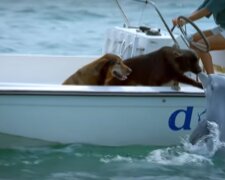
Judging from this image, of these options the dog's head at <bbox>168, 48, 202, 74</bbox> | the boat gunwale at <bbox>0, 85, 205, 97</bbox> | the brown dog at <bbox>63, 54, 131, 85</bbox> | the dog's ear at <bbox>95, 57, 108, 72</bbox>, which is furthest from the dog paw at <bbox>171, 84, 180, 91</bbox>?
the dog's ear at <bbox>95, 57, 108, 72</bbox>

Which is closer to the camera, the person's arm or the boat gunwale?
the boat gunwale

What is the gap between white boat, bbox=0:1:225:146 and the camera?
6.33 meters

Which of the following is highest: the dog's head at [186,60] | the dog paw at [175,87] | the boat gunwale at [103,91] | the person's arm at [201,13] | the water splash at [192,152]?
the person's arm at [201,13]

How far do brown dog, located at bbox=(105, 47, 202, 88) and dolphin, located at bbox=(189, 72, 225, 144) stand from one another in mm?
291

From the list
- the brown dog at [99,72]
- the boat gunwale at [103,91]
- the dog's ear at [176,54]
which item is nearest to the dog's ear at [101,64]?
the brown dog at [99,72]

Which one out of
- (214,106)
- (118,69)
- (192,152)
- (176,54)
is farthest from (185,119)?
(118,69)

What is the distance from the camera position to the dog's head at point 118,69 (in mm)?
6613

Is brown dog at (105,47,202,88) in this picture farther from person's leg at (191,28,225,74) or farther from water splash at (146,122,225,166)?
water splash at (146,122,225,166)

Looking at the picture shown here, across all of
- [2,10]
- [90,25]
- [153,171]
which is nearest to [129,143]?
[153,171]

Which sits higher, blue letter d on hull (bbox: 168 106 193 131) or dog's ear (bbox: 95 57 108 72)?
dog's ear (bbox: 95 57 108 72)

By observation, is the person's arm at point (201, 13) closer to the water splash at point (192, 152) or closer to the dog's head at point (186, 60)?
the dog's head at point (186, 60)

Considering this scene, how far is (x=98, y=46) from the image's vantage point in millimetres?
14320

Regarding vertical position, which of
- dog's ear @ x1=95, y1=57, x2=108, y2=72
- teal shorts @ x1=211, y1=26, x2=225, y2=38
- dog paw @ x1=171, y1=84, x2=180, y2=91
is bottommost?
dog paw @ x1=171, y1=84, x2=180, y2=91

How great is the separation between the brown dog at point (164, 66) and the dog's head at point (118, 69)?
0.19 ft
